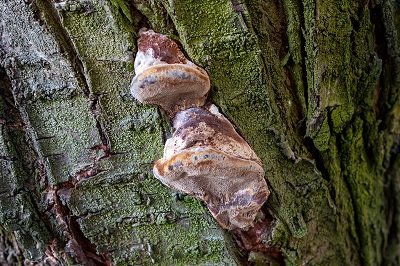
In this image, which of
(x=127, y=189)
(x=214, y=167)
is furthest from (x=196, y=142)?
(x=127, y=189)

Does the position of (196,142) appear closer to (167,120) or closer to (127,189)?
(167,120)

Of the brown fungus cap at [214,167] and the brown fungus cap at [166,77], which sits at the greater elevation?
the brown fungus cap at [166,77]

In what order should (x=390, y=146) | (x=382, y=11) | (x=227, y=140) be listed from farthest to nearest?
(x=390, y=146) < (x=382, y=11) < (x=227, y=140)

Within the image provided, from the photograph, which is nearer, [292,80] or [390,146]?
[292,80]

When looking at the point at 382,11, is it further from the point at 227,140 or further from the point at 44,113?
the point at 44,113

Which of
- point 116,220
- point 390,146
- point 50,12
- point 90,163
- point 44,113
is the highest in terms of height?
point 50,12

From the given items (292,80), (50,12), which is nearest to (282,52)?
(292,80)
